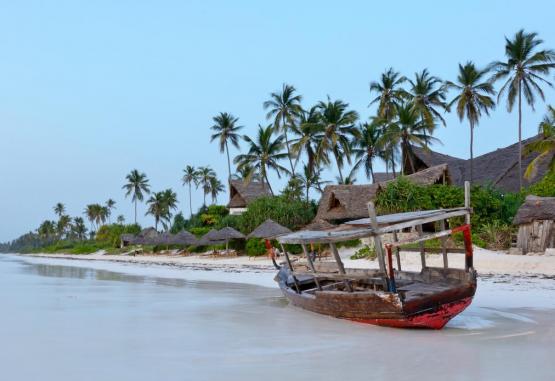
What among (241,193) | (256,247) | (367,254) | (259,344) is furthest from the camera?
(241,193)

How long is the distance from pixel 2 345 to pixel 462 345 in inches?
245

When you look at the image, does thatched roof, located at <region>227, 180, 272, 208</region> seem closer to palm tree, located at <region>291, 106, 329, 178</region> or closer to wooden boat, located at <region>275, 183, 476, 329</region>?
palm tree, located at <region>291, 106, 329, 178</region>

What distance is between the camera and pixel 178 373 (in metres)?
5.76

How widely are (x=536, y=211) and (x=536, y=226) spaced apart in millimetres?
525

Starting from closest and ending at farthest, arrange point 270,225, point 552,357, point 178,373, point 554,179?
point 178,373, point 552,357, point 554,179, point 270,225

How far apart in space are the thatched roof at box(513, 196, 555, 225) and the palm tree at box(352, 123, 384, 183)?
17725 millimetres

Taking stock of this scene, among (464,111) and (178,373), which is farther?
(464,111)

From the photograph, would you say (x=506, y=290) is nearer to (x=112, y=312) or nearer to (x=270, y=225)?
(x=112, y=312)

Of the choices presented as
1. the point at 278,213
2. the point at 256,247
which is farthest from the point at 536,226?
the point at 278,213

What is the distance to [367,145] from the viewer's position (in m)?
37.6

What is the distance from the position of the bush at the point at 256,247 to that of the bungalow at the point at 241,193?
47.5 feet

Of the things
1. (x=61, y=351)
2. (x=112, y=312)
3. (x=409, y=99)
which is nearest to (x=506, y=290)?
(x=112, y=312)

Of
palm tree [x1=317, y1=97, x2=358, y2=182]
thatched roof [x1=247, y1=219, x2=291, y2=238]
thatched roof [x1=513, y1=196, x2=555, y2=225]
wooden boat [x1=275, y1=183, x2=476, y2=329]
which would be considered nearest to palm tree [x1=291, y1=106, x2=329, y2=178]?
palm tree [x1=317, y1=97, x2=358, y2=182]

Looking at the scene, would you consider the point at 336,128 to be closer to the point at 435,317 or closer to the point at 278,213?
the point at 278,213
